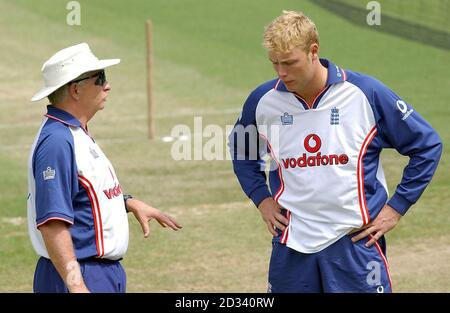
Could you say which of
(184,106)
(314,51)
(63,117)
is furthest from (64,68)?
(184,106)

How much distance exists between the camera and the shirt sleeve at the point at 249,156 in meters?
7.46

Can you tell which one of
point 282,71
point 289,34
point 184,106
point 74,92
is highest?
point 289,34

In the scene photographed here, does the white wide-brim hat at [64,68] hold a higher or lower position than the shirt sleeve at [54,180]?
higher

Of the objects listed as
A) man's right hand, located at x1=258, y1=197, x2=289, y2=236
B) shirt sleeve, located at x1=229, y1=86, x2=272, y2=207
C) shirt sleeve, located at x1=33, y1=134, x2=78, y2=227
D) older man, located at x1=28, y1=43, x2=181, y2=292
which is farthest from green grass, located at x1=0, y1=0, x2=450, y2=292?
shirt sleeve, located at x1=33, y1=134, x2=78, y2=227

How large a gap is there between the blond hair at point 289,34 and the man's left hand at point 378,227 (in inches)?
45.9

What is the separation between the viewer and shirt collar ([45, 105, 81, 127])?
6.58 meters

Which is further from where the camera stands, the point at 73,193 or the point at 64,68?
the point at 64,68

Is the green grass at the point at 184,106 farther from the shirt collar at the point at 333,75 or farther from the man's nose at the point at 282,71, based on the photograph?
the man's nose at the point at 282,71

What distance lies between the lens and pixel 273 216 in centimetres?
729

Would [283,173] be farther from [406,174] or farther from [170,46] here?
[170,46]

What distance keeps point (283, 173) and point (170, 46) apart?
65.5 feet

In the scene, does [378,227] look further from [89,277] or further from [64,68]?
[64,68]

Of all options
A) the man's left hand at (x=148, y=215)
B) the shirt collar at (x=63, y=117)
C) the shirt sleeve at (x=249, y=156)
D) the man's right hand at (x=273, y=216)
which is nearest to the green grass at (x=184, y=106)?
the shirt sleeve at (x=249, y=156)

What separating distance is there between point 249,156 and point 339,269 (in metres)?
1.14
